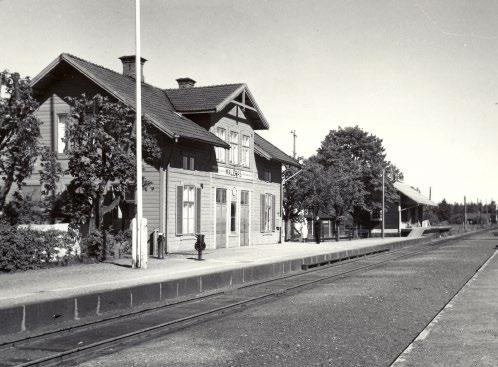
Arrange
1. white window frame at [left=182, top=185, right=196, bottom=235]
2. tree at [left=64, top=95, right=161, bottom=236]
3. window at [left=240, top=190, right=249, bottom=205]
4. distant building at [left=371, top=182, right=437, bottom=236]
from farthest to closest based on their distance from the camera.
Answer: distant building at [left=371, top=182, right=437, bottom=236], window at [left=240, top=190, right=249, bottom=205], white window frame at [left=182, top=185, right=196, bottom=235], tree at [left=64, top=95, right=161, bottom=236]

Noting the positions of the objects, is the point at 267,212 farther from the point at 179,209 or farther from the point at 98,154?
the point at 98,154

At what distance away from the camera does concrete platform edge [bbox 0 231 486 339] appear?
967 centimetres

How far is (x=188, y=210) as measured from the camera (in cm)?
2527

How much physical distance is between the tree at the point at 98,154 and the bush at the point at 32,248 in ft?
4.93

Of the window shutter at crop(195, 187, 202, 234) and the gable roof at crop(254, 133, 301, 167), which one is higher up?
the gable roof at crop(254, 133, 301, 167)

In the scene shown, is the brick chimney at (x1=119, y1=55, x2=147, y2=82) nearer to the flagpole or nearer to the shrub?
the flagpole

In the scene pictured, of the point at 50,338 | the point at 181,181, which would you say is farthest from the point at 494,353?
the point at 181,181

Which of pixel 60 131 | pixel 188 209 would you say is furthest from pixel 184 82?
pixel 188 209

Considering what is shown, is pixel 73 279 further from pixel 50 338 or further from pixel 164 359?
pixel 164 359

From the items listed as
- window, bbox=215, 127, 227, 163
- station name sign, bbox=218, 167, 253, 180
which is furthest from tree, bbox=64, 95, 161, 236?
station name sign, bbox=218, 167, 253, 180

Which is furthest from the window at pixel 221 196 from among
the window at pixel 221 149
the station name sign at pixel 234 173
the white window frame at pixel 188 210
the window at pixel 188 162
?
the window at pixel 188 162

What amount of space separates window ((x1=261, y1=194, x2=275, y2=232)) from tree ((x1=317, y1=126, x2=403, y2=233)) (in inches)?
1071

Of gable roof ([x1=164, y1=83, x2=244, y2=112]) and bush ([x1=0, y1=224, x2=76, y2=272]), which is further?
gable roof ([x1=164, y1=83, x2=244, y2=112])

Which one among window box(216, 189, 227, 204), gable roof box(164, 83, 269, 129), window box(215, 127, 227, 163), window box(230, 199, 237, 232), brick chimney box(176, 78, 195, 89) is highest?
brick chimney box(176, 78, 195, 89)
